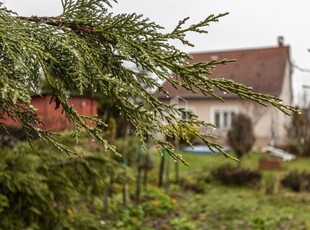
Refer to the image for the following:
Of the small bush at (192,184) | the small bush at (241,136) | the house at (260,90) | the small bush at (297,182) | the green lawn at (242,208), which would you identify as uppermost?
the house at (260,90)

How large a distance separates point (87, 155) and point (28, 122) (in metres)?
2.67

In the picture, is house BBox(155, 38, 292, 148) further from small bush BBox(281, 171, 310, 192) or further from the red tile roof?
small bush BBox(281, 171, 310, 192)

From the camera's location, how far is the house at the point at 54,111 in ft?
21.7

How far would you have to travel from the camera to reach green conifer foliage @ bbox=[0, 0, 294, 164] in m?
1.79

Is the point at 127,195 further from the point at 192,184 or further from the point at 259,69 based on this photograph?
the point at 259,69

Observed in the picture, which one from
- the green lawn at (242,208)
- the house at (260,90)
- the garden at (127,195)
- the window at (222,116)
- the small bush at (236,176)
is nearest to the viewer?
the garden at (127,195)

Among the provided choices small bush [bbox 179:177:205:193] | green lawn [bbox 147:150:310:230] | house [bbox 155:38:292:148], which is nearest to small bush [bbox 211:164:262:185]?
green lawn [bbox 147:150:310:230]

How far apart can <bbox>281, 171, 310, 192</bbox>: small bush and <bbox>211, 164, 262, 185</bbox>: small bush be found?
0.69m

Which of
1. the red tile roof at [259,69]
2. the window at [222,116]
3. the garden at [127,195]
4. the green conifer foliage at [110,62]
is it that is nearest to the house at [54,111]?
the garden at [127,195]

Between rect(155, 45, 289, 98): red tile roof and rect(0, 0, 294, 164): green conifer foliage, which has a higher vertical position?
rect(155, 45, 289, 98): red tile roof

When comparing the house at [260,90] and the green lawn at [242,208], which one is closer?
the green lawn at [242,208]

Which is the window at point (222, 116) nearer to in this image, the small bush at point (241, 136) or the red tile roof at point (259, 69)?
the red tile roof at point (259, 69)

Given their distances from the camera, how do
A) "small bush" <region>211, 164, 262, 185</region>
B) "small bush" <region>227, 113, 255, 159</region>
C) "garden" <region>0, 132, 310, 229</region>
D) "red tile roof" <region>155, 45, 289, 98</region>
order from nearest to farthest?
"garden" <region>0, 132, 310, 229</region>
"small bush" <region>211, 164, 262, 185</region>
"small bush" <region>227, 113, 255, 159</region>
"red tile roof" <region>155, 45, 289, 98</region>

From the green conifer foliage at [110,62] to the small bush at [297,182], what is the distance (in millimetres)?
8550
